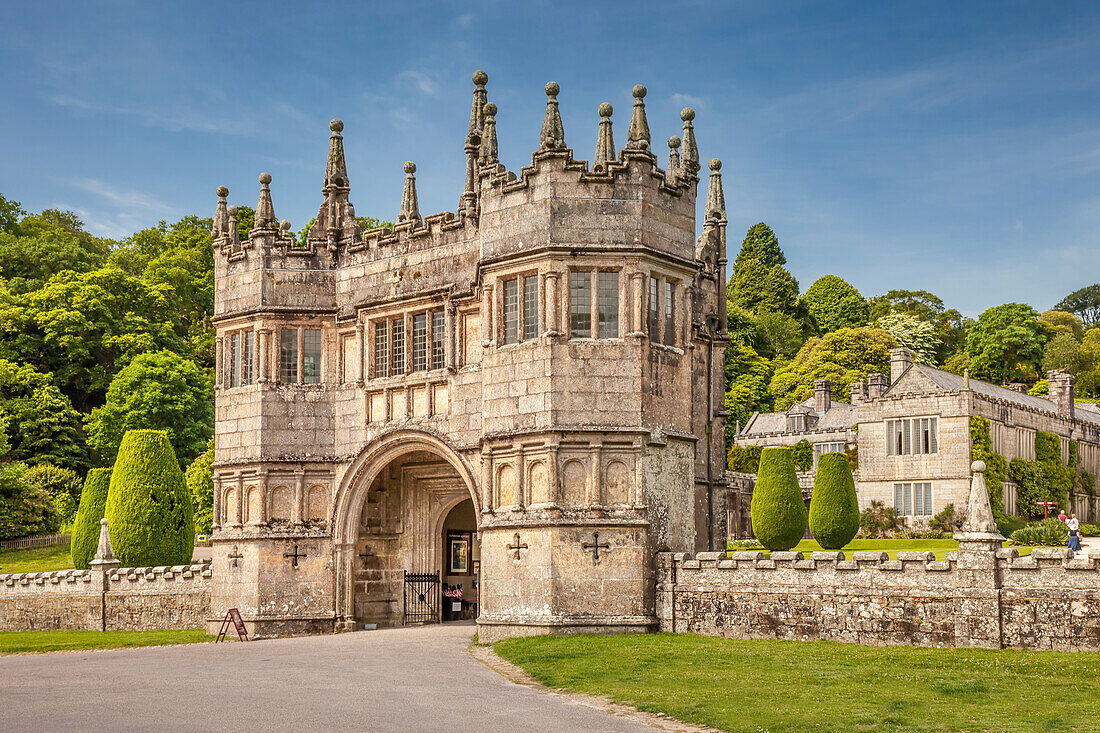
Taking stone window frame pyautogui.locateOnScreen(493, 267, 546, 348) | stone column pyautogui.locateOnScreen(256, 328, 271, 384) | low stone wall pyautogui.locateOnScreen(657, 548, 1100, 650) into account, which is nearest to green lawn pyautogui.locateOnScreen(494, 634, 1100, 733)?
low stone wall pyautogui.locateOnScreen(657, 548, 1100, 650)

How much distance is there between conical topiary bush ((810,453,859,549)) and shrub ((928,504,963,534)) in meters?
11.2

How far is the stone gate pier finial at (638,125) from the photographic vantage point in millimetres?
24156

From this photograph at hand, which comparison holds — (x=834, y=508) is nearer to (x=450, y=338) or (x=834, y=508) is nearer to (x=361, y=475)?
(x=361, y=475)

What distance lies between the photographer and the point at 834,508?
4431 centimetres

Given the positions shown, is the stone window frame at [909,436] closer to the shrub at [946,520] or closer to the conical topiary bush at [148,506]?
the shrub at [946,520]

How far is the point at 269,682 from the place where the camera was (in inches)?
703

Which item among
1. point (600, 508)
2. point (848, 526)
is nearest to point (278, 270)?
point (600, 508)

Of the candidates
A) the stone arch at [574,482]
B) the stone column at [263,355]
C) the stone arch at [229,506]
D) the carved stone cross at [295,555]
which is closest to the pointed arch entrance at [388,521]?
the carved stone cross at [295,555]

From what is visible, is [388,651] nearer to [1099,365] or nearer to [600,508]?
[600,508]

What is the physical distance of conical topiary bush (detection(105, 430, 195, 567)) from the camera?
1547 inches

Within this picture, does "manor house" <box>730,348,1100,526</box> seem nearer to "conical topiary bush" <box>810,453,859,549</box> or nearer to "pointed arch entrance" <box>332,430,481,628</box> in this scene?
"conical topiary bush" <box>810,453,859,549</box>

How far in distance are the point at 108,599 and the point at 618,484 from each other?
53.3 feet

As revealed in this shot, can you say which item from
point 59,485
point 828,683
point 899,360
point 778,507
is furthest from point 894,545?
point 59,485

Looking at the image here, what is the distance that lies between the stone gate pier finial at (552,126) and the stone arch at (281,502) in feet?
33.6
